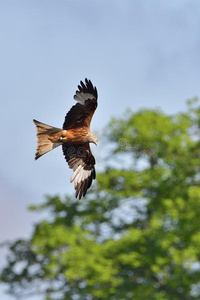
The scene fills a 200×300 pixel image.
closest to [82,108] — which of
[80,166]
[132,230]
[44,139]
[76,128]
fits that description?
[76,128]

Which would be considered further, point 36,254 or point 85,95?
point 36,254

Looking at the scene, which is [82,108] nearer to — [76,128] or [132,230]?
[76,128]

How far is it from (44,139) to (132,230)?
17.0 m

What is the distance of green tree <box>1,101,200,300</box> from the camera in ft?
98.4

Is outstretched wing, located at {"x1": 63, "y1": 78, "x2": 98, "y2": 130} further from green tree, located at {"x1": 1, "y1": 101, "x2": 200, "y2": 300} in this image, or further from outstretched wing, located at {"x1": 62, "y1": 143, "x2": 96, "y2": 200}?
green tree, located at {"x1": 1, "y1": 101, "x2": 200, "y2": 300}

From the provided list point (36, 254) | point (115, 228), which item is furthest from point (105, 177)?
point (36, 254)

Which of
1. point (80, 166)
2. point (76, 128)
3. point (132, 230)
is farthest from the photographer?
point (132, 230)

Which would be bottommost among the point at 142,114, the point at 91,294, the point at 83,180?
the point at 83,180

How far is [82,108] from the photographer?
14.4 meters

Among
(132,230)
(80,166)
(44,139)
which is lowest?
(44,139)

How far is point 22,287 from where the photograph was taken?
33906 millimetres

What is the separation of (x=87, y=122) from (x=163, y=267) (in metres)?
17.0

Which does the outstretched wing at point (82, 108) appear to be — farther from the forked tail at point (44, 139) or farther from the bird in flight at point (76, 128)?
the forked tail at point (44, 139)

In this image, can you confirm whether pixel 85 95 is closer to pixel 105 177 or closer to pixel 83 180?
pixel 83 180
